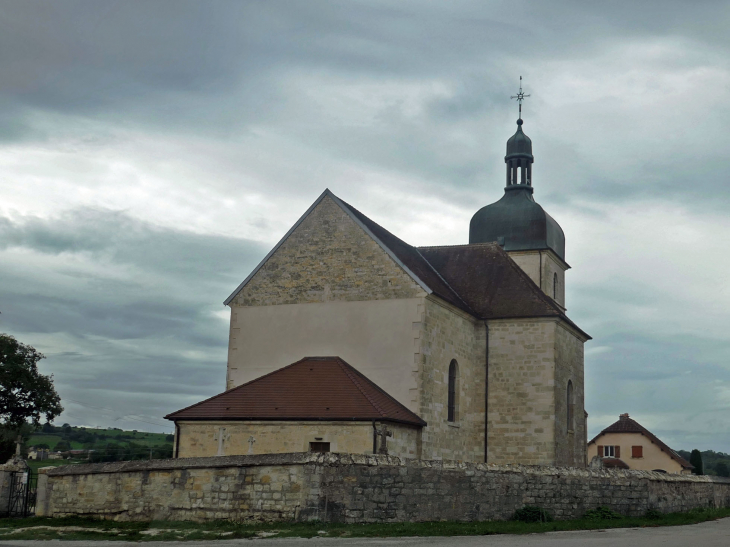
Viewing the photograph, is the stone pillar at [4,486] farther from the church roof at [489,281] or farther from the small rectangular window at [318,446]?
the church roof at [489,281]

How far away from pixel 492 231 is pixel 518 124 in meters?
7.39

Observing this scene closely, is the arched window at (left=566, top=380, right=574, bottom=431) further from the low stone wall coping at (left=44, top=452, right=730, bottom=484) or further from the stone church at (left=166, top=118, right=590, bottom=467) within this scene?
the low stone wall coping at (left=44, top=452, right=730, bottom=484)

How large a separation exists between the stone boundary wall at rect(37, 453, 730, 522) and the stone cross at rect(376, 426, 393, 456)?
3329mm

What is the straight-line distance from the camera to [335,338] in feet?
87.7

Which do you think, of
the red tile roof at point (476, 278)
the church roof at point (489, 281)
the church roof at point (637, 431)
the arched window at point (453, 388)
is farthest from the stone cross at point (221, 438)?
the church roof at point (637, 431)

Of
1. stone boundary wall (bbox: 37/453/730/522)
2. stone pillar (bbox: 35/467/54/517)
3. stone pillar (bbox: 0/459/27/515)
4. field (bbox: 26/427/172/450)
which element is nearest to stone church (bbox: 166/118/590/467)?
stone boundary wall (bbox: 37/453/730/522)

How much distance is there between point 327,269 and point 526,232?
12881 millimetres

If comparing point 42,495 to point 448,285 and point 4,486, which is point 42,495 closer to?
point 4,486

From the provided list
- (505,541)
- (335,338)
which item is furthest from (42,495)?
(335,338)

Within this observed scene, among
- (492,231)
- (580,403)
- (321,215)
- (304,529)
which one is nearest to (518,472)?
(304,529)

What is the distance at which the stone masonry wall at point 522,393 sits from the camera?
93.2 ft

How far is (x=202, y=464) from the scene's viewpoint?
16.9 meters

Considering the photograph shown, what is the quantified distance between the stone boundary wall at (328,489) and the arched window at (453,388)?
880cm

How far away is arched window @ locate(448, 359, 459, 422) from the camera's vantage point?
2809 centimetres
